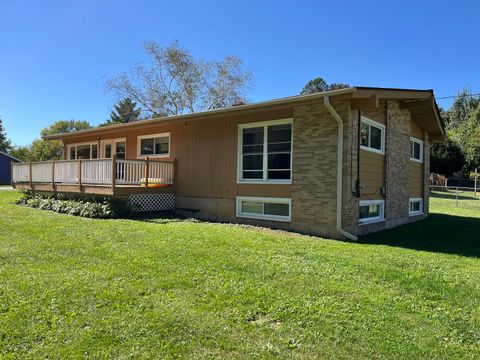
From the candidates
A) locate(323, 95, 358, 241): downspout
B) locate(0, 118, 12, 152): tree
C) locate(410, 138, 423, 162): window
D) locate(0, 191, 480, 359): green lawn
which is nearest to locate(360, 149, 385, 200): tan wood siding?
locate(323, 95, 358, 241): downspout

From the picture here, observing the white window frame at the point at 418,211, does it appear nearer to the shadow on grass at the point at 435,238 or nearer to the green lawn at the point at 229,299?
the shadow on grass at the point at 435,238

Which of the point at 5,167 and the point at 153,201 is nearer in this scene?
the point at 153,201

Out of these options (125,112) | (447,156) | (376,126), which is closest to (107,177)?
(376,126)

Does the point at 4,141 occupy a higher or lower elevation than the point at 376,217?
higher

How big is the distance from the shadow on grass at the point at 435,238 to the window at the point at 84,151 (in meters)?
13.7

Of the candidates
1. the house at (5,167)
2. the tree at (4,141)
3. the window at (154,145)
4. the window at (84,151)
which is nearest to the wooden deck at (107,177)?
the window at (154,145)

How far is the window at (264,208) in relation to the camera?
10453 millimetres

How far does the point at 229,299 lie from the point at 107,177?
8.82 metres

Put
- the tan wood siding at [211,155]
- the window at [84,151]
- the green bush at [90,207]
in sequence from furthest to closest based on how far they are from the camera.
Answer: the window at [84,151]
the green bush at [90,207]
the tan wood siding at [211,155]

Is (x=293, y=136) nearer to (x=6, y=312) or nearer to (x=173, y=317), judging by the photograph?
(x=173, y=317)

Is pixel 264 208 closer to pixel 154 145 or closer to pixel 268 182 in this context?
pixel 268 182

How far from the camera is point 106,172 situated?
12031mm

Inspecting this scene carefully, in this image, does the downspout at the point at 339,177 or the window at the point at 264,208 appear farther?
the window at the point at 264,208

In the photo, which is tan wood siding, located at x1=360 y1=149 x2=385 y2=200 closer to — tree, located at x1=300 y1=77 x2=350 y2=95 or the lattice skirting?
the lattice skirting
